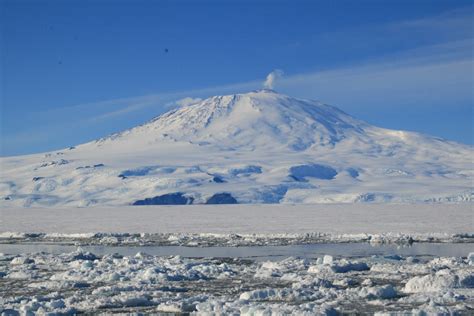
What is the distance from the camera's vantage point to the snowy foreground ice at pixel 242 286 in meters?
18.1

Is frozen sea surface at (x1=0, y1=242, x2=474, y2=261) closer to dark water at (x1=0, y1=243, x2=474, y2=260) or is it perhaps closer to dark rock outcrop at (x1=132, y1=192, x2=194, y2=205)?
dark water at (x1=0, y1=243, x2=474, y2=260)

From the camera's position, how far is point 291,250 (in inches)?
1355

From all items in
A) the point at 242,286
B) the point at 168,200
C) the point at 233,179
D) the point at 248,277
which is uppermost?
the point at 233,179

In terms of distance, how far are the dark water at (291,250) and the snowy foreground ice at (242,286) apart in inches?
104

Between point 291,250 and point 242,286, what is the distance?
12.8 meters

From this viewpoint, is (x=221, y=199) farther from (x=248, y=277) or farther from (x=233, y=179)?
(x=248, y=277)

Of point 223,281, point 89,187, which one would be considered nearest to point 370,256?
point 223,281

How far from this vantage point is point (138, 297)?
1934 centimetres

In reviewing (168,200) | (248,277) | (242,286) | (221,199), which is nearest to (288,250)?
(248,277)

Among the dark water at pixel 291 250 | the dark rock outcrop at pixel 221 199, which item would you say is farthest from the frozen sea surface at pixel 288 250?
the dark rock outcrop at pixel 221 199

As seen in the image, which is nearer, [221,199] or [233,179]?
[221,199]

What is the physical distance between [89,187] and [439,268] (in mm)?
126706

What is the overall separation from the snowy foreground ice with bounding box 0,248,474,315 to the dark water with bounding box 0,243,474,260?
2.65 m

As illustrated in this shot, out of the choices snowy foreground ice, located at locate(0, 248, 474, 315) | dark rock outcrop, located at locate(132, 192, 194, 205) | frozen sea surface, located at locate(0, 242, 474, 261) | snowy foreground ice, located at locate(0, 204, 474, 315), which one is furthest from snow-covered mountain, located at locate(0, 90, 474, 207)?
snowy foreground ice, located at locate(0, 248, 474, 315)
